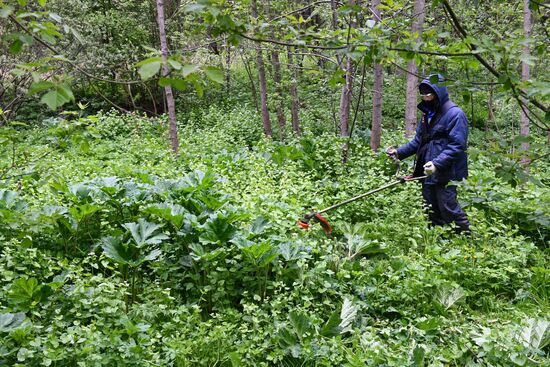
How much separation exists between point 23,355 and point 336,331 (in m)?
2.20

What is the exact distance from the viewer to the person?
5484 mm

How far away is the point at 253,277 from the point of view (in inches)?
161

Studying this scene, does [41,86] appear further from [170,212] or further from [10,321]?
[170,212]

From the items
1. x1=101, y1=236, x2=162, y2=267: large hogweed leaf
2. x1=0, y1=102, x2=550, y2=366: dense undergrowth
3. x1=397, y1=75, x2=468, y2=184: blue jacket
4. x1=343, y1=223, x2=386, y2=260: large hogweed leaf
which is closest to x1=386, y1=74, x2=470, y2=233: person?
x1=397, y1=75, x2=468, y2=184: blue jacket

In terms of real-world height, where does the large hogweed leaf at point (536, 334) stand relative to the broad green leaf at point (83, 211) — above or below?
below

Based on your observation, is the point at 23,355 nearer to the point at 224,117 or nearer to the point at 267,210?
the point at 267,210

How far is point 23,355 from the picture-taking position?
288 cm

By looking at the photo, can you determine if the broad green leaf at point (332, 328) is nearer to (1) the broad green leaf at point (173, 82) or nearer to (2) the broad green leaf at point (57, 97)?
(1) the broad green leaf at point (173, 82)

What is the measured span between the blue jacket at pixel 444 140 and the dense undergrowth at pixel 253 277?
51cm

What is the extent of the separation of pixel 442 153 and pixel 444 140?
33cm

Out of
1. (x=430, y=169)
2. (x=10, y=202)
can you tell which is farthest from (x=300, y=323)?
(x=10, y=202)

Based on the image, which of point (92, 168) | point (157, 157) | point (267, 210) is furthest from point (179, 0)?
point (267, 210)

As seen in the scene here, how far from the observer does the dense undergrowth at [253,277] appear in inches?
127

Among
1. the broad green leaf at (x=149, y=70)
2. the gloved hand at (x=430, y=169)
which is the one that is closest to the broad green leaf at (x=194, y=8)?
the broad green leaf at (x=149, y=70)
